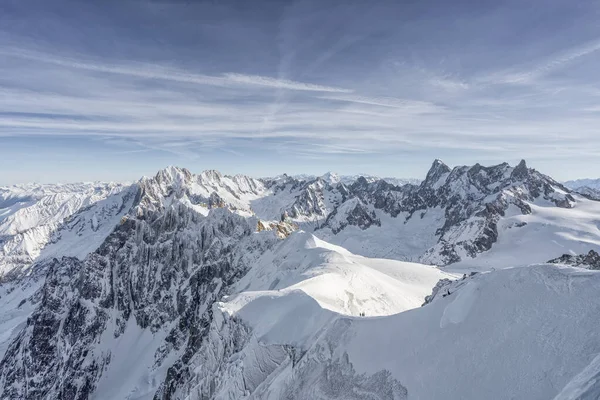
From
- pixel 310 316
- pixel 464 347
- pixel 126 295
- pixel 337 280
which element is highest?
pixel 464 347

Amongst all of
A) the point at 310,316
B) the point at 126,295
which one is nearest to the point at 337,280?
the point at 310,316

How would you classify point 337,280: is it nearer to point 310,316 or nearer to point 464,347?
point 310,316

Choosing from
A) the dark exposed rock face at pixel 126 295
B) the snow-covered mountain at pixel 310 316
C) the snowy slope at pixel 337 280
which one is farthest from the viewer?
the dark exposed rock face at pixel 126 295

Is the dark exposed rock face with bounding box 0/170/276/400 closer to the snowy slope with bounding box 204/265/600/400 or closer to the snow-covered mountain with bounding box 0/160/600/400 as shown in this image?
the snow-covered mountain with bounding box 0/160/600/400

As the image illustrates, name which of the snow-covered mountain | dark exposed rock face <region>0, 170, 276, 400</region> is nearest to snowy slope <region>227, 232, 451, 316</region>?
the snow-covered mountain

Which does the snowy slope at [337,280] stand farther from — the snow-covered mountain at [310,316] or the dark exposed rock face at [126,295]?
the dark exposed rock face at [126,295]

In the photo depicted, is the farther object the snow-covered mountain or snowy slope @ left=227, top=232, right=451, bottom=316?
snowy slope @ left=227, top=232, right=451, bottom=316

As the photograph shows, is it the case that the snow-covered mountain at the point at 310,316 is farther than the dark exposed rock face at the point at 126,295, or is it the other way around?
the dark exposed rock face at the point at 126,295

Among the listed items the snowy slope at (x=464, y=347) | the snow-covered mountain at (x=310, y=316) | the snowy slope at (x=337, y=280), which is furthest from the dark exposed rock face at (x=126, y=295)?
the snowy slope at (x=464, y=347)

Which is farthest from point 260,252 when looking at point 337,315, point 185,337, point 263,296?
point 337,315
